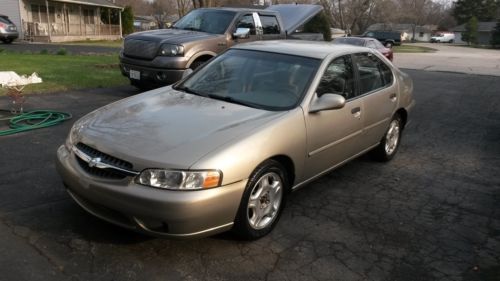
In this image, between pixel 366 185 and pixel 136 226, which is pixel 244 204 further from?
pixel 366 185

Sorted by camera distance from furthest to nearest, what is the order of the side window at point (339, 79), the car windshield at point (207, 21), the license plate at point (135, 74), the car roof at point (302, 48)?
1. the car windshield at point (207, 21)
2. the license plate at point (135, 74)
3. the car roof at point (302, 48)
4. the side window at point (339, 79)

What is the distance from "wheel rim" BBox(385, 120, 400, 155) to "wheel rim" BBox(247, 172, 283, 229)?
2.45 metres

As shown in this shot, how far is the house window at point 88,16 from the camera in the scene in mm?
39281

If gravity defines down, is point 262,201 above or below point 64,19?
below

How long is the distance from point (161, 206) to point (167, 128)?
0.74 m

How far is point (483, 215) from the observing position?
4.39 metres

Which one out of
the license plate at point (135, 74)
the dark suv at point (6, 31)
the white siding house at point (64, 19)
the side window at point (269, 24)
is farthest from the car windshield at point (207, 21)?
the white siding house at point (64, 19)

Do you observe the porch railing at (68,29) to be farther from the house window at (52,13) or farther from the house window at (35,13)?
the house window at (35,13)

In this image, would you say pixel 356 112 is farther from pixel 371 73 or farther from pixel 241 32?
pixel 241 32

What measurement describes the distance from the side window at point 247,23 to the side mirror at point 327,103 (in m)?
6.04

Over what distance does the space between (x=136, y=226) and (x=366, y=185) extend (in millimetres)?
2818

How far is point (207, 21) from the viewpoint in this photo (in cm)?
976

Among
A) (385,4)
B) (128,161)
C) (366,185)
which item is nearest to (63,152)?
(128,161)

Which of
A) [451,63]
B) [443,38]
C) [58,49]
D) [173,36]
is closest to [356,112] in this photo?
[173,36]
